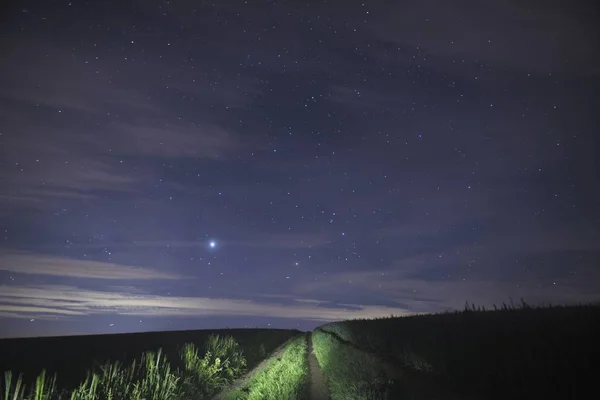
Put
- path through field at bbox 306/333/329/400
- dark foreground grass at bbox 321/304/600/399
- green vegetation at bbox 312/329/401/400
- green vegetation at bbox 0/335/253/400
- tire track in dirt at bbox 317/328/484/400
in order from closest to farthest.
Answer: dark foreground grass at bbox 321/304/600/399 < green vegetation at bbox 0/335/253/400 < tire track in dirt at bbox 317/328/484/400 < green vegetation at bbox 312/329/401/400 < path through field at bbox 306/333/329/400

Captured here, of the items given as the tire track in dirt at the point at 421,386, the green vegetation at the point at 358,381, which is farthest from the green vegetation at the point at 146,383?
the tire track in dirt at the point at 421,386

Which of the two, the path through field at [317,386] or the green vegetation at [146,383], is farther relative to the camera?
the path through field at [317,386]

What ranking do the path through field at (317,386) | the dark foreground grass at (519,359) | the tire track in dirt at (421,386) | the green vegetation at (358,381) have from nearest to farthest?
the dark foreground grass at (519,359) < the tire track in dirt at (421,386) < the green vegetation at (358,381) < the path through field at (317,386)

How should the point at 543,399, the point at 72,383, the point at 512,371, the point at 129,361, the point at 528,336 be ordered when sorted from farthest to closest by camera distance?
1. the point at 129,361
2. the point at 72,383
3. the point at 528,336
4. the point at 512,371
5. the point at 543,399

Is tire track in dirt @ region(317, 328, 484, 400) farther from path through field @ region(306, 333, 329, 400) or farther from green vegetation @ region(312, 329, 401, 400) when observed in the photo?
path through field @ region(306, 333, 329, 400)

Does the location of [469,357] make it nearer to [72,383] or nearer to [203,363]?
[203,363]

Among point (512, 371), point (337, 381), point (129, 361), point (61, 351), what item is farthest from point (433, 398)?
point (61, 351)

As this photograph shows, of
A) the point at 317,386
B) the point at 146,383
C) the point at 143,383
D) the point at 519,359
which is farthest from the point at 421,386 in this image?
the point at 146,383

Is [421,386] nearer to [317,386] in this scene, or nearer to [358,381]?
[358,381]

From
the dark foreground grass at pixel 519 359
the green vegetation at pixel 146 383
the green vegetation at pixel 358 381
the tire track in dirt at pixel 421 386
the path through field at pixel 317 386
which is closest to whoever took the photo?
the dark foreground grass at pixel 519 359

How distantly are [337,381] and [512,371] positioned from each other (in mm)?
6545

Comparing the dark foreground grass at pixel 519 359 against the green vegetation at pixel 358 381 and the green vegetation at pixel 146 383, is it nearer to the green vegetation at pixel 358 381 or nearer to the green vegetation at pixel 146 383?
the green vegetation at pixel 358 381

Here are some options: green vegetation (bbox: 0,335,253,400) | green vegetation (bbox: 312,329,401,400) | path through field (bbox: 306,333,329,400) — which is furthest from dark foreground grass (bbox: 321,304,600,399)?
green vegetation (bbox: 0,335,253,400)

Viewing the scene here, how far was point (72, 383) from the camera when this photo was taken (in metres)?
17.4
